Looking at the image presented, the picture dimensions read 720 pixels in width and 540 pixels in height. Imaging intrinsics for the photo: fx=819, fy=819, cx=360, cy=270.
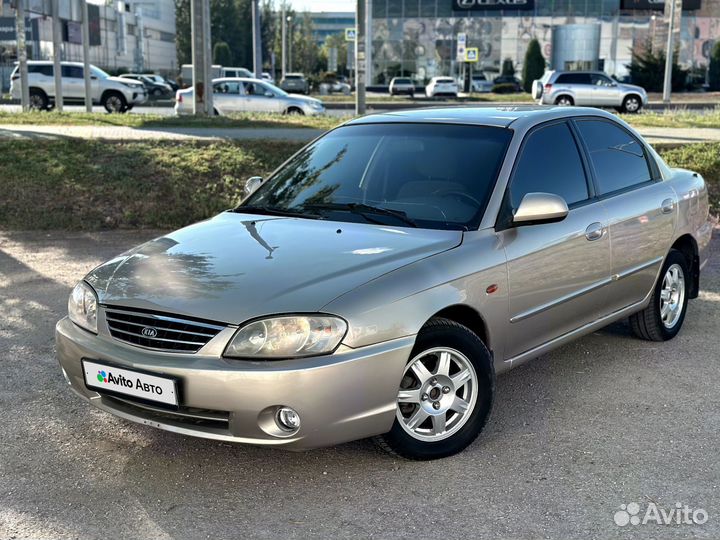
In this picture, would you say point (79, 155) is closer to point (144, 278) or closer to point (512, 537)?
point (144, 278)

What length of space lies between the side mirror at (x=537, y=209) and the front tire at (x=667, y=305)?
169 cm

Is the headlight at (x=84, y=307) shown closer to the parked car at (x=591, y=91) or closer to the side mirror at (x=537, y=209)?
the side mirror at (x=537, y=209)

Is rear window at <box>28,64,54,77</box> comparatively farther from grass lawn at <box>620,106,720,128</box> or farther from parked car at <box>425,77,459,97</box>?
parked car at <box>425,77,459,97</box>

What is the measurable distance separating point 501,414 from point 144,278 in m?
2.04

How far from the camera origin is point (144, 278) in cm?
387

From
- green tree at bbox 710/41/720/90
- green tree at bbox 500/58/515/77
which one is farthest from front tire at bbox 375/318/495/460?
green tree at bbox 500/58/515/77

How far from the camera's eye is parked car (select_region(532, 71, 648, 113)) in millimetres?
31278

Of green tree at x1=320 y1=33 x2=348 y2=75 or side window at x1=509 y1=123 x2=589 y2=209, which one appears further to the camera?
green tree at x1=320 y1=33 x2=348 y2=75

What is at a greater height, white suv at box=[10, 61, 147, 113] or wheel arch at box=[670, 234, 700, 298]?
white suv at box=[10, 61, 147, 113]

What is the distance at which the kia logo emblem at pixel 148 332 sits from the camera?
11.8 ft

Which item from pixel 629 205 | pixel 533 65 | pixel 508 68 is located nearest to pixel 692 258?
pixel 629 205

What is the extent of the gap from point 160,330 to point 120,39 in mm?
83414

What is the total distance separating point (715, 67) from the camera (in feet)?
165

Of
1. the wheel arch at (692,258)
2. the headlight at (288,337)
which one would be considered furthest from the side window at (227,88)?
the headlight at (288,337)
